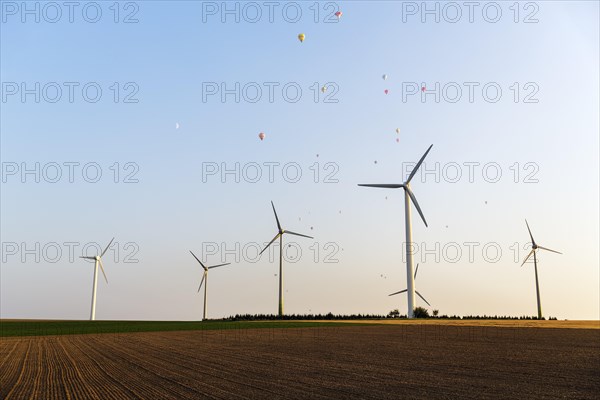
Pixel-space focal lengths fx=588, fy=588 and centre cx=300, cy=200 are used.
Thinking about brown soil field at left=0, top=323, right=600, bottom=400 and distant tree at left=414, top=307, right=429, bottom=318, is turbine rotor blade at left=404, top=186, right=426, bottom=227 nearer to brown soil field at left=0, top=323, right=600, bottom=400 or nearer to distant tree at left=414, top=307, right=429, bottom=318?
distant tree at left=414, top=307, right=429, bottom=318

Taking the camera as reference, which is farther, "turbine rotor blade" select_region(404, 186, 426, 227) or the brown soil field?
"turbine rotor blade" select_region(404, 186, 426, 227)

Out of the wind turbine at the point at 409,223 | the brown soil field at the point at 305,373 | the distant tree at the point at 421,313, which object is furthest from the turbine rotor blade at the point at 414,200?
the brown soil field at the point at 305,373

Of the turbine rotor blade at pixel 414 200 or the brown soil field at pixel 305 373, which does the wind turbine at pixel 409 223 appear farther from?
the brown soil field at pixel 305 373

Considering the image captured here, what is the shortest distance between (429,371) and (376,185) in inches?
2530

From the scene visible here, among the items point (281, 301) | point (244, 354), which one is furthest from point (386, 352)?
point (281, 301)

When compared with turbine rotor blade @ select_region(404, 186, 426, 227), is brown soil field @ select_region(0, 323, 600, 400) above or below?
below

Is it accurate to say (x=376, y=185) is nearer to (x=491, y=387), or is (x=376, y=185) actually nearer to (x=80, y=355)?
(x=80, y=355)

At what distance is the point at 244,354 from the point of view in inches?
925

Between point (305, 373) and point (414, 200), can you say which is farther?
point (414, 200)

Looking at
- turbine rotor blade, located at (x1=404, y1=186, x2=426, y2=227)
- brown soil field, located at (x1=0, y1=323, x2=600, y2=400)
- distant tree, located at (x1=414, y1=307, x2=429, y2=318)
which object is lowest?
distant tree, located at (x1=414, y1=307, x2=429, y2=318)

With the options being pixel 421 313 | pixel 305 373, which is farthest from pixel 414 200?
pixel 305 373

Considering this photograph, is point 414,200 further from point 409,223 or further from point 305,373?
point 305,373

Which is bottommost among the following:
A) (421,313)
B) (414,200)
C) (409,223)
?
(421,313)

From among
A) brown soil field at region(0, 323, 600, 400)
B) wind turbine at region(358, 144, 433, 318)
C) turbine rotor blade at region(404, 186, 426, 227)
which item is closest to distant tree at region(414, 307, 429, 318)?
wind turbine at region(358, 144, 433, 318)
